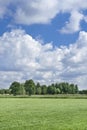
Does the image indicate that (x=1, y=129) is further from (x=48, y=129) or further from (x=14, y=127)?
(x=48, y=129)

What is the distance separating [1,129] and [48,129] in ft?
10.1

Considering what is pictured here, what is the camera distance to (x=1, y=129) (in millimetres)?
23891

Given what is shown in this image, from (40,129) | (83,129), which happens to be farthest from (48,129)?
(83,129)

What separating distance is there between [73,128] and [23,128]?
3363mm

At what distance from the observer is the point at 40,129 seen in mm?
23938

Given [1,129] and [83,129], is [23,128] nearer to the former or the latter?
[1,129]

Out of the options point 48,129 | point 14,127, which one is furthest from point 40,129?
point 14,127

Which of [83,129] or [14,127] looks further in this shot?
[14,127]

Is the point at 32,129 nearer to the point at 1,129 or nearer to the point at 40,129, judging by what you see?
the point at 40,129

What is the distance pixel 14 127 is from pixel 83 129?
485 centimetres

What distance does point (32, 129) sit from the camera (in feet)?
78.8

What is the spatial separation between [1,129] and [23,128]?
1594mm

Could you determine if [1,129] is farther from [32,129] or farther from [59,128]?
[59,128]

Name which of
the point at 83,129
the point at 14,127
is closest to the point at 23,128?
the point at 14,127
